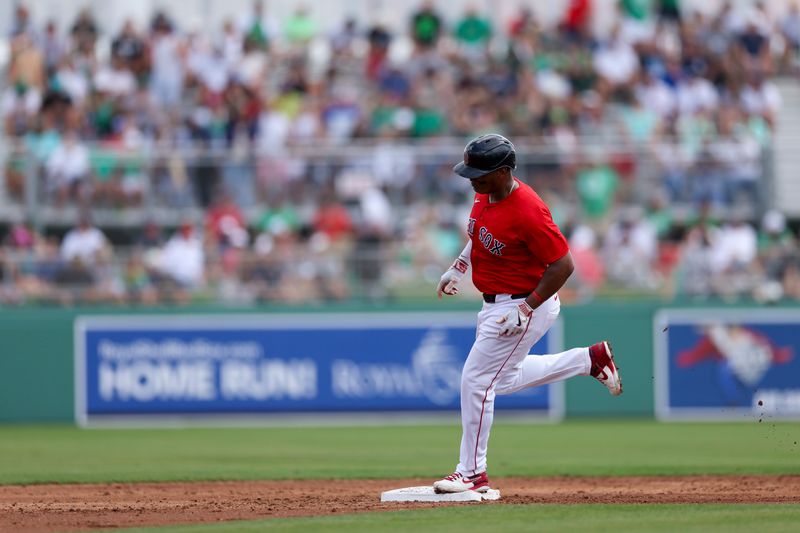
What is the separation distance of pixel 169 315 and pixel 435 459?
609 centimetres

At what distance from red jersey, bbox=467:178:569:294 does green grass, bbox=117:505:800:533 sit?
1.48 meters

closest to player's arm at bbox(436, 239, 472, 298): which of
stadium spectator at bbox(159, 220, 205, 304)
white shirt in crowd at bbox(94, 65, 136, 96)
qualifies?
stadium spectator at bbox(159, 220, 205, 304)

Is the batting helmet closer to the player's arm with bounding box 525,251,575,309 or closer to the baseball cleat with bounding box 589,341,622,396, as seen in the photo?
the player's arm with bounding box 525,251,575,309

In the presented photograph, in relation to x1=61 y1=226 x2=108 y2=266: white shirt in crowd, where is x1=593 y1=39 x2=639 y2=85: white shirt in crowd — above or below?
above

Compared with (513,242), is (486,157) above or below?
above

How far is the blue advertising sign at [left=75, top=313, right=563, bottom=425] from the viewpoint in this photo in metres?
17.3

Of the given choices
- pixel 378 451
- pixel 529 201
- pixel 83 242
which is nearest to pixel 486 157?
pixel 529 201

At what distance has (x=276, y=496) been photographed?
9680 mm

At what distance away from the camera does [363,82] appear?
21516 mm

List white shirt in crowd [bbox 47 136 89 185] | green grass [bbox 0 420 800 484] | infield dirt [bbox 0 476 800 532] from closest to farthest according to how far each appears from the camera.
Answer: infield dirt [bbox 0 476 800 532] → green grass [bbox 0 420 800 484] → white shirt in crowd [bbox 47 136 89 185]

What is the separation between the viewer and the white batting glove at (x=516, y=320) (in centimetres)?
852

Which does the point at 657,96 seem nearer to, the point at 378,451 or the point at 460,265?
the point at 378,451

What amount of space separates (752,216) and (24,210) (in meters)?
10.2

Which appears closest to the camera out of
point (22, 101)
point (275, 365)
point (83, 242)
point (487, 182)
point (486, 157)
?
point (486, 157)
